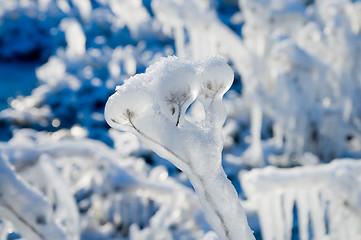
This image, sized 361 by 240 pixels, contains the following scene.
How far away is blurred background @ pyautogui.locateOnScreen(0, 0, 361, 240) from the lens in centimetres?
140

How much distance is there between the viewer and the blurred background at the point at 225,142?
1.40 metres

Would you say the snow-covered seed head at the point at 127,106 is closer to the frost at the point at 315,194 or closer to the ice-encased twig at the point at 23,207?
the ice-encased twig at the point at 23,207

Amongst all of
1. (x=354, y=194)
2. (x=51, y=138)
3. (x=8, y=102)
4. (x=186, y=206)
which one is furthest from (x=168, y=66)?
(x=8, y=102)

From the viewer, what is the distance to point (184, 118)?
71 cm

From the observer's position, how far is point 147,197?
2461 millimetres

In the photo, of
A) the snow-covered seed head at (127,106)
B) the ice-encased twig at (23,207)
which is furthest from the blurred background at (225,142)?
the snow-covered seed head at (127,106)

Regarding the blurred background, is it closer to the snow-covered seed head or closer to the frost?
the frost

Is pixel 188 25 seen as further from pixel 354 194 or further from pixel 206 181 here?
pixel 206 181

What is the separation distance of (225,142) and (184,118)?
2949 mm

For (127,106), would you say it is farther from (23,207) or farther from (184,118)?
(23,207)

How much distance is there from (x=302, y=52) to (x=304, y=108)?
1.46ft

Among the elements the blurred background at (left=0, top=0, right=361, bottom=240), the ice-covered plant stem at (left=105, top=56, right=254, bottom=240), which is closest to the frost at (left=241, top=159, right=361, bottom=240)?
the blurred background at (left=0, top=0, right=361, bottom=240)

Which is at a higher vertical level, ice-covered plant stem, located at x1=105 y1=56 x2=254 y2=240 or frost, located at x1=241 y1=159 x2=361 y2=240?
ice-covered plant stem, located at x1=105 y1=56 x2=254 y2=240

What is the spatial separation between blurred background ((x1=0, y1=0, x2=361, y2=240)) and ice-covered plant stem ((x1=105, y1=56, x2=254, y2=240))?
665 millimetres
